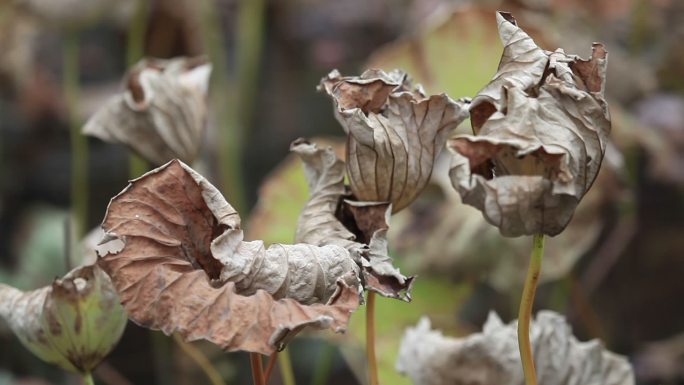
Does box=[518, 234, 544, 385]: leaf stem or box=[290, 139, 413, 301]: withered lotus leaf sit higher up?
box=[290, 139, 413, 301]: withered lotus leaf

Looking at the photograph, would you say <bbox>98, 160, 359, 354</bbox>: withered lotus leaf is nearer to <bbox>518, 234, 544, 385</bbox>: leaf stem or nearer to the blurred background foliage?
<bbox>518, 234, 544, 385</bbox>: leaf stem

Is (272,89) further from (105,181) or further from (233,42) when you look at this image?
(105,181)

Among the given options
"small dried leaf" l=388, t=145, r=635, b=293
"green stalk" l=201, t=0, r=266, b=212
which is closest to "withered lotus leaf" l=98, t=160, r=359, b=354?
"small dried leaf" l=388, t=145, r=635, b=293

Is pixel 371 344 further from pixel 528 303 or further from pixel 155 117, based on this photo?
pixel 155 117

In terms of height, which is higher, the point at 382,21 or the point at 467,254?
the point at 382,21

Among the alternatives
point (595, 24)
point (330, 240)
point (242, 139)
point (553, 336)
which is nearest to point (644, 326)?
point (595, 24)

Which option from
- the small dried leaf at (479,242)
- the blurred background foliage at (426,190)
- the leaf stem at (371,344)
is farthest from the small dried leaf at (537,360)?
the small dried leaf at (479,242)

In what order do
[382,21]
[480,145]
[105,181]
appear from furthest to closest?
[382,21] → [105,181] → [480,145]
